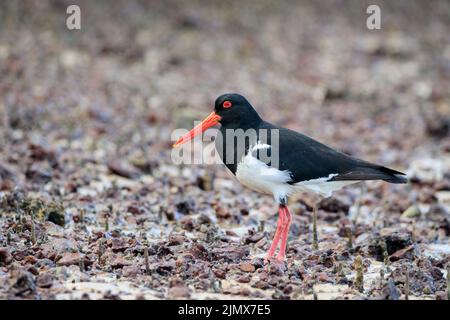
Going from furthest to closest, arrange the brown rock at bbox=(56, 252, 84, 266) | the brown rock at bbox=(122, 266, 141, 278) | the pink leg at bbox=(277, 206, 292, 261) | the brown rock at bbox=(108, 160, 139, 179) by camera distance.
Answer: the brown rock at bbox=(108, 160, 139, 179), the pink leg at bbox=(277, 206, 292, 261), the brown rock at bbox=(56, 252, 84, 266), the brown rock at bbox=(122, 266, 141, 278)

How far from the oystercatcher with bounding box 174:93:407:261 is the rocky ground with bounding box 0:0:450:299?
1.93ft

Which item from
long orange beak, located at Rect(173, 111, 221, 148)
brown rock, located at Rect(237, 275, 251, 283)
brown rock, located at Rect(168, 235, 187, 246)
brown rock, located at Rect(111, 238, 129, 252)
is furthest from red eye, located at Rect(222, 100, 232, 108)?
brown rock, located at Rect(237, 275, 251, 283)

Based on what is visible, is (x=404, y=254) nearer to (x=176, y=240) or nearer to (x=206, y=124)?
(x=176, y=240)

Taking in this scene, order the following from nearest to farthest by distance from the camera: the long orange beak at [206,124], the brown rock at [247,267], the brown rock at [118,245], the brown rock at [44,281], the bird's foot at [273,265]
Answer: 1. the brown rock at [44,281]
2. the bird's foot at [273,265]
3. the brown rock at [247,267]
4. the brown rock at [118,245]
5. the long orange beak at [206,124]

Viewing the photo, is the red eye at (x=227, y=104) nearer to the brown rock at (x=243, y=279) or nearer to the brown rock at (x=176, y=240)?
the brown rock at (x=176, y=240)

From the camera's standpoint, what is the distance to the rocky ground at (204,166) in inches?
255

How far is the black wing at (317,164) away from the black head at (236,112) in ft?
1.35

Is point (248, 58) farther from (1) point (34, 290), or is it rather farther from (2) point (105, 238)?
(1) point (34, 290)

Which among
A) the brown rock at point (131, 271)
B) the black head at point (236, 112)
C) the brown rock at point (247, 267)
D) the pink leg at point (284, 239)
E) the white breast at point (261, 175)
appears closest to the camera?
the brown rock at point (131, 271)

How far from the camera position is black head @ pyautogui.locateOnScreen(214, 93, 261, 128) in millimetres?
7984

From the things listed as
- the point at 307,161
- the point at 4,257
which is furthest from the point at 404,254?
the point at 4,257

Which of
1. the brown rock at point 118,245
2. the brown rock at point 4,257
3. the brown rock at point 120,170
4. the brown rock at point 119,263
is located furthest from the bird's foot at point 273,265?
the brown rock at point 120,170

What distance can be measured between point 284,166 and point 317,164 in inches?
14.3

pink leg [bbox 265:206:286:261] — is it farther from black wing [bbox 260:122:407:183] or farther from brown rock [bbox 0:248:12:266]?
brown rock [bbox 0:248:12:266]
